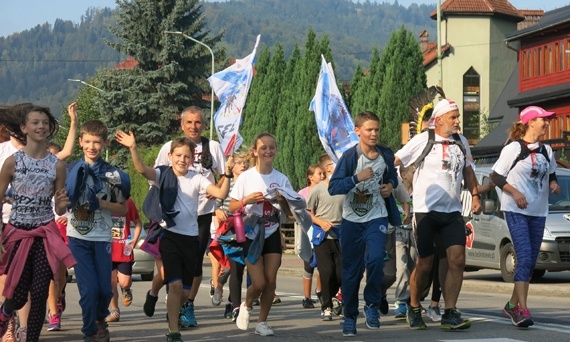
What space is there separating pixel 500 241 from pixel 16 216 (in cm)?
1241

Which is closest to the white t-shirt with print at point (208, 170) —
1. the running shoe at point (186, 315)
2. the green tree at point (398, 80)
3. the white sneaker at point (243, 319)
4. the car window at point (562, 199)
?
the running shoe at point (186, 315)

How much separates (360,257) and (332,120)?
9.69 m

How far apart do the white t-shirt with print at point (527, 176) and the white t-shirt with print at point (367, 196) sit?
4.58 feet

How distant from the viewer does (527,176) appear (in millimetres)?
11578

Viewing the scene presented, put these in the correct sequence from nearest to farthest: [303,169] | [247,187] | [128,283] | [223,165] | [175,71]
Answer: [247,187] < [223,165] < [128,283] < [303,169] < [175,71]

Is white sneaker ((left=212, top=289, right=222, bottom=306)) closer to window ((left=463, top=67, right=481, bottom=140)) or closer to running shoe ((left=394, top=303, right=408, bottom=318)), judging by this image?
running shoe ((left=394, top=303, right=408, bottom=318))

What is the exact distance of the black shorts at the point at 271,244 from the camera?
11.1 m

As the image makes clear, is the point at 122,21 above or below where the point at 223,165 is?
above

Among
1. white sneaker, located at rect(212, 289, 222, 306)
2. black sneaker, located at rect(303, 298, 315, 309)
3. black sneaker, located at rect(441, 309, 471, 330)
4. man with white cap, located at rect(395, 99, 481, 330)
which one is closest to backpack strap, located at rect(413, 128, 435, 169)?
man with white cap, located at rect(395, 99, 481, 330)

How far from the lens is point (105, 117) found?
59469 millimetres

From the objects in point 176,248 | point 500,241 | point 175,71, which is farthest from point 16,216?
point 175,71

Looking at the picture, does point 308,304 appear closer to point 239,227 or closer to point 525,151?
point 239,227

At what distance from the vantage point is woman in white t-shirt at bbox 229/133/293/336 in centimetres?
1095

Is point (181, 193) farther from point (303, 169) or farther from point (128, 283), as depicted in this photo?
point (303, 169)
